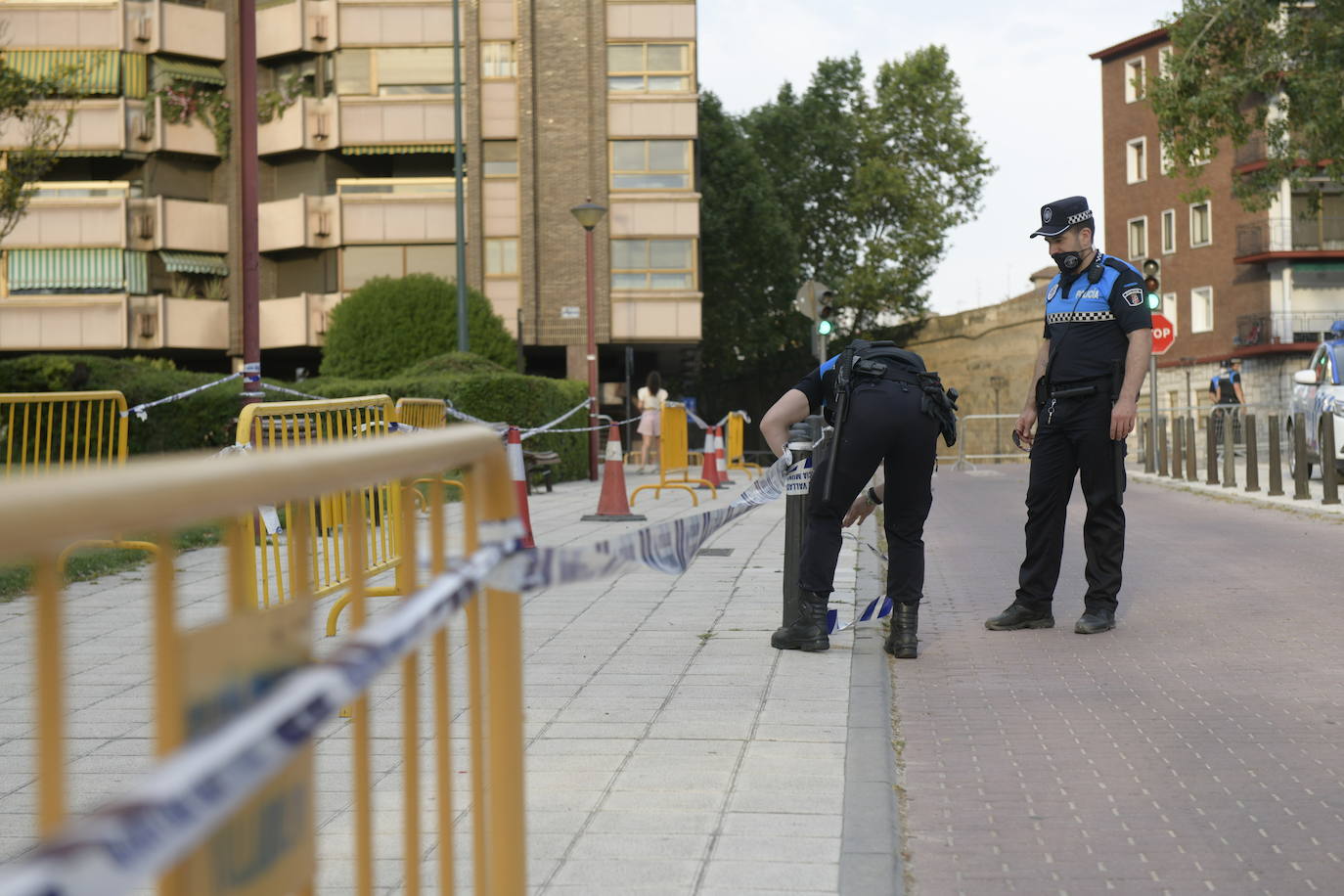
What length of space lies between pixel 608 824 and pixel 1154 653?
12.7ft

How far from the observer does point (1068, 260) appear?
7.95 metres

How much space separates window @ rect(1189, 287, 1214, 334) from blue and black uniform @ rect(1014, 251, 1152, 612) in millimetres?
51392

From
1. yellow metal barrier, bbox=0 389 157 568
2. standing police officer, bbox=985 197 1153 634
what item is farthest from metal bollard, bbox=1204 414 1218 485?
yellow metal barrier, bbox=0 389 157 568

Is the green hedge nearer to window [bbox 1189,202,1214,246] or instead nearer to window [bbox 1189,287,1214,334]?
window [bbox 1189,202,1214,246]

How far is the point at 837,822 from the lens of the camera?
437cm

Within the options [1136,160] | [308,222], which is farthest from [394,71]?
[1136,160]

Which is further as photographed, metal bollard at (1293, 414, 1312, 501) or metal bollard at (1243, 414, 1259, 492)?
metal bollard at (1243, 414, 1259, 492)

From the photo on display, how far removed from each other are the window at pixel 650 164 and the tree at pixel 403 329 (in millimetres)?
6361

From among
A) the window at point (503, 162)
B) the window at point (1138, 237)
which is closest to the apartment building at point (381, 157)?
the window at point (503, 162)

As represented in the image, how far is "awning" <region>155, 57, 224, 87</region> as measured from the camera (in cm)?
4406

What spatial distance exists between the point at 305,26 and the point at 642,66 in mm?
9276

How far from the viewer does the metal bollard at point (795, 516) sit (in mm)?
7531

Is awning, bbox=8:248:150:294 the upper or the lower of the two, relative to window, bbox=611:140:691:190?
lower

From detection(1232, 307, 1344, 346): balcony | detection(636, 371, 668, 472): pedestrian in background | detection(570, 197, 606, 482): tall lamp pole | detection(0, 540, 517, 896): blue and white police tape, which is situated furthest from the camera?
detection(1232, 307, 1344, 346): balcony
